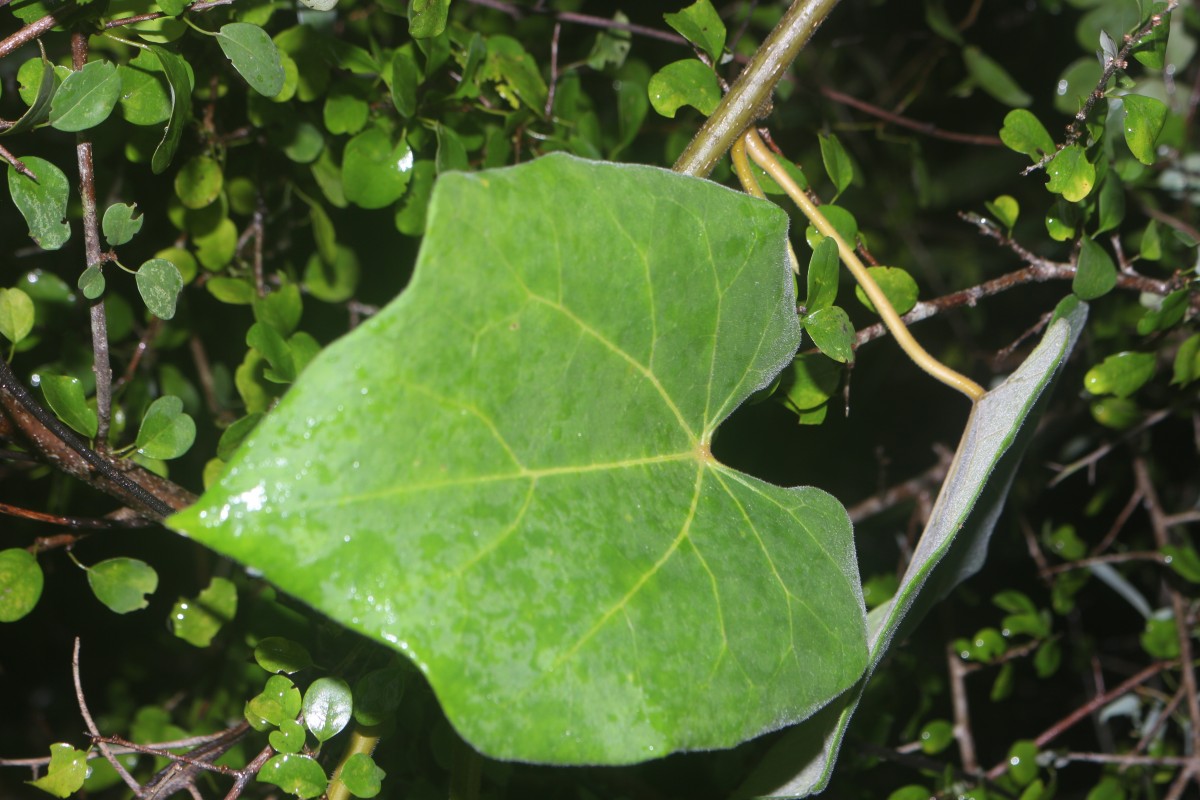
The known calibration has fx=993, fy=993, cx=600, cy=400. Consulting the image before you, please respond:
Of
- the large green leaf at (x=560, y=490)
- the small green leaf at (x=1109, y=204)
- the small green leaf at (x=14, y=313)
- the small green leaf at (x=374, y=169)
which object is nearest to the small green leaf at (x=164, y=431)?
the small green leaf at (x=14, y=313)

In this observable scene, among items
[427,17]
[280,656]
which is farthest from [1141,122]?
[280,656]

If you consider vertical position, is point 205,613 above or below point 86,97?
below

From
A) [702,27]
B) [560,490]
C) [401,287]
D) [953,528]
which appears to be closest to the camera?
[560,490]

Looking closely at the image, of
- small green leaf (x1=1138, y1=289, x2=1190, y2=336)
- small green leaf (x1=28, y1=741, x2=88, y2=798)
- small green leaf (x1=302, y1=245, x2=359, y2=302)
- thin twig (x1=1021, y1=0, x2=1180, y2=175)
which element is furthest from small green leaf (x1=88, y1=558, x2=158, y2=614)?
small green leaf (x1=1138, y1=289, x2=1190, y2=336)

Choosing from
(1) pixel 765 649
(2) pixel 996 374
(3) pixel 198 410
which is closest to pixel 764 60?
(1) pixel 765 649

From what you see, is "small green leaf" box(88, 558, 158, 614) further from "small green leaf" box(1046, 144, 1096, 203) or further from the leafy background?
"small green leaf" box(1046, 144, 1096, 203)

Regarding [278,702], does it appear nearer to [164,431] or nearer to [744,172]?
[164,431]

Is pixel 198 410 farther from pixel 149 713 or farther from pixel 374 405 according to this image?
pixel 374 405
